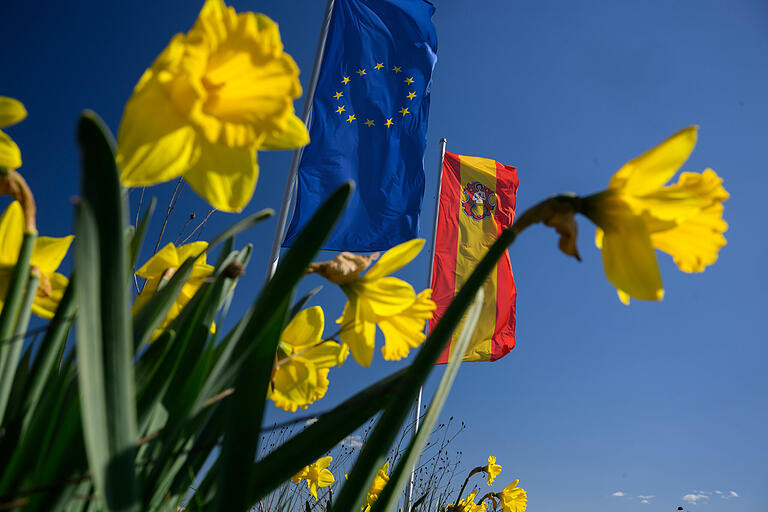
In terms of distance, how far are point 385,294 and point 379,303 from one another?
0.02 metres

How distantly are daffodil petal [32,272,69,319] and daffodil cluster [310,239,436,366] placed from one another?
349mm

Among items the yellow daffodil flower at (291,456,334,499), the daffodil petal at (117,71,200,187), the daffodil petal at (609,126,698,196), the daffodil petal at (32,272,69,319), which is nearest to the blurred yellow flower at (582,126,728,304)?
the daffodil petal at (609,126,698,196)

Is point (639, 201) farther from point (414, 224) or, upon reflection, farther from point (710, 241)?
point (414, 224)

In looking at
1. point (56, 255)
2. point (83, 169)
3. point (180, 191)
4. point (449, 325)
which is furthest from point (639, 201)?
point (180, 191)

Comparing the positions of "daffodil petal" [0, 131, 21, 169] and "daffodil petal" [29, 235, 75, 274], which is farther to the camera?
"daffodil petal" [29, 235, 75, 274]

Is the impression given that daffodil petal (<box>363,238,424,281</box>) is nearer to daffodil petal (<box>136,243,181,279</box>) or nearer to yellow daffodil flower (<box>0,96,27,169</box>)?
daffodil petal (<box>136,243,181,279</box>)

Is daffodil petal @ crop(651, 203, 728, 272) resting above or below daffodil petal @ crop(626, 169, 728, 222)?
above

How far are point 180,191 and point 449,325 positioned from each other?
3.37 feet

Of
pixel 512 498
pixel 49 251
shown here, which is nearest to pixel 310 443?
pixel 49 251

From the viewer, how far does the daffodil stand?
0.42m

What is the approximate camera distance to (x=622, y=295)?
0.52m

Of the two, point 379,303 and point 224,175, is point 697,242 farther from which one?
point 224,175

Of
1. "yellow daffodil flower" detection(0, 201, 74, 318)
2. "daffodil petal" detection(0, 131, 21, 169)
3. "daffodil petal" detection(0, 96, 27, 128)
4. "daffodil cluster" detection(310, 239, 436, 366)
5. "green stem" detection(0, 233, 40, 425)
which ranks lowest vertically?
"green stem" detection(0, 233, 40, 425)

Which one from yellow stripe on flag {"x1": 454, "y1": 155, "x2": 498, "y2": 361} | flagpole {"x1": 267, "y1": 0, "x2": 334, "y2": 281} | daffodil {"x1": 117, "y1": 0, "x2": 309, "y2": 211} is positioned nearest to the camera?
daffodil {"x1": 117, "y1": 0, "x2": 309, "y2": 211}
